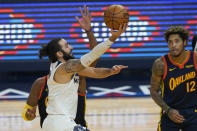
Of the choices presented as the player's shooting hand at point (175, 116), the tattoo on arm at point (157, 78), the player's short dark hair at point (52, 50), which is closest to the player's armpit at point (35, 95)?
the player's short dark hair at point (52, 50)

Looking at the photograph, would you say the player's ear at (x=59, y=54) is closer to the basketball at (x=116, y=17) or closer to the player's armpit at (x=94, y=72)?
the player's armpit at (x=94, y=72)

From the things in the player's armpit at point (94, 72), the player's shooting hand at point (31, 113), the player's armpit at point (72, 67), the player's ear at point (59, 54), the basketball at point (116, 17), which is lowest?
the player's shooting hand at point (31, 113)

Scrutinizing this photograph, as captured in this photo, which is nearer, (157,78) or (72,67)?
(72,67)

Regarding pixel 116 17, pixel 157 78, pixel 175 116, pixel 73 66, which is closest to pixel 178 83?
pixel 157 78

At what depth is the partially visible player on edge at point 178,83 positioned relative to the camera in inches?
164

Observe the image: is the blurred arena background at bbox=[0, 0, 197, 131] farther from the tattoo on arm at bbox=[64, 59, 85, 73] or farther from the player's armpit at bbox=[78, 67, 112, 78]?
the tattoo on arm at bbox=[64, 59, 85, 73]

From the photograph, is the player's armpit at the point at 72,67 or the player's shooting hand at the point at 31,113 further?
the player's shooting hand at the point at 31,113

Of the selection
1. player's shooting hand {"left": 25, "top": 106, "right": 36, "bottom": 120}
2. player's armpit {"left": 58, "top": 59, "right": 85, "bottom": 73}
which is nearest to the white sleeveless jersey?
player's armpit {"left": 58, "top": 59, "right": 85, "bottom": 73}

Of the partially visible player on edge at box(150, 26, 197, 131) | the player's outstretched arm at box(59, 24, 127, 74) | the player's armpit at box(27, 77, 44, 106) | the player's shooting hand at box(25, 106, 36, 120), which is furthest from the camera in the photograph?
the player's armpit at box(27, 77, 44, 106)

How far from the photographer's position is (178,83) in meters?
4.20

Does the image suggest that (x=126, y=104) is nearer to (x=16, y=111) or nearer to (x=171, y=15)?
(x=16, y=111)

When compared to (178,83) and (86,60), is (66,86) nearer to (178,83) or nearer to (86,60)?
(86,60)

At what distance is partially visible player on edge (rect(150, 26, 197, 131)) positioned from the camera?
4160 mm

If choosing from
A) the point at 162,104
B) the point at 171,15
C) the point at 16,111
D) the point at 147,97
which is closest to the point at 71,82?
the point at 162,104
